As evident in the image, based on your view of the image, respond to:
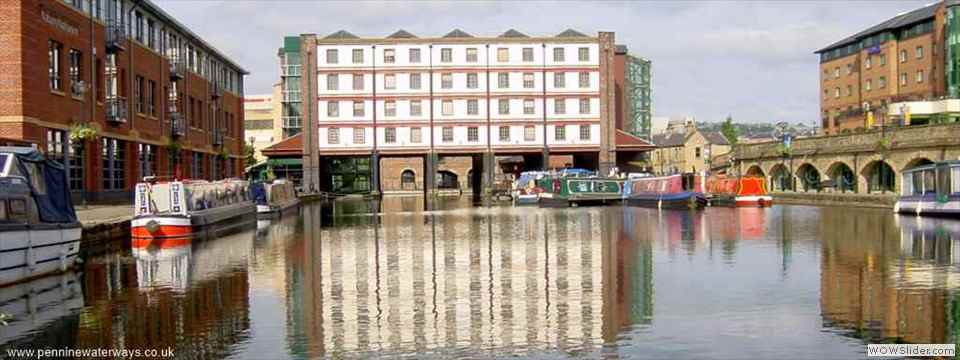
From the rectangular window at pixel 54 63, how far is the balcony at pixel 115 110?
584cm

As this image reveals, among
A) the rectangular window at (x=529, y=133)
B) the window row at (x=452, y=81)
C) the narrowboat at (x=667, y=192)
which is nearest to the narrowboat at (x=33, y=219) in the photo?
the narrowboat at (x=667, y=192)

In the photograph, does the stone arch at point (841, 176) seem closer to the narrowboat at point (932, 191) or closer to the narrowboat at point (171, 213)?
the narrowboat at point (932, 191)

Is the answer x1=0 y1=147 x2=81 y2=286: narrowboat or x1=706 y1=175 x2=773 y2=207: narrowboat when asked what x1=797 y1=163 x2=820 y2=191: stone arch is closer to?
x1=706 y1=175 x2=773 y2=207: narrowboat

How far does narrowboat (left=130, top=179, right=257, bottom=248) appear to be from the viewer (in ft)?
110

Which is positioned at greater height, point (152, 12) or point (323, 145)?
point (152, 12)

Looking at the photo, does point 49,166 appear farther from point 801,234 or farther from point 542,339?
point 801,234

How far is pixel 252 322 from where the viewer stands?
15508mm

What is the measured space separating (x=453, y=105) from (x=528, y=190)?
15.7m

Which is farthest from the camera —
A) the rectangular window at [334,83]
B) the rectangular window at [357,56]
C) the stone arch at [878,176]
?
the rectangular window at [334,83]

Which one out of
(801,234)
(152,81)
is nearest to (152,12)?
(152,81)

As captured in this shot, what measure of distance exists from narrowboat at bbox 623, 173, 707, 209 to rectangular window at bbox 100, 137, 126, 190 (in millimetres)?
30072

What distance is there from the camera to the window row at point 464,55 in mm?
87188

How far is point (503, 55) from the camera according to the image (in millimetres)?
88188

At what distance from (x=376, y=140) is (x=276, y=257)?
60654mm
